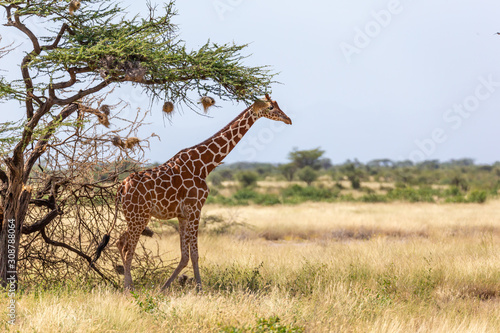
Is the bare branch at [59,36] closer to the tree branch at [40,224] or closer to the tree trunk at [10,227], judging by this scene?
the tree trunk at [10,227]

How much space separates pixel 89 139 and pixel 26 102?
3.38 feet

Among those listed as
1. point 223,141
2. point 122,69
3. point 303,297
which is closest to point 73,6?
point 122,69

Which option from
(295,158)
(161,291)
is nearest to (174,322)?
(161,291)

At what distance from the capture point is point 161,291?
309 inches

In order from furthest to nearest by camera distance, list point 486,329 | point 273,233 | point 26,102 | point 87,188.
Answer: point 273,233
point 87,188
point 26,102
point 486,329

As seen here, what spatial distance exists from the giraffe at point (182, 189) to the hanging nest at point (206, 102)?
19.6 inches

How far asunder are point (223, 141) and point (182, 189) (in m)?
0.97

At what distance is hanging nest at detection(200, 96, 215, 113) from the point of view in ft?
25.4

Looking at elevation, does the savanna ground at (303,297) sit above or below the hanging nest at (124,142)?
below

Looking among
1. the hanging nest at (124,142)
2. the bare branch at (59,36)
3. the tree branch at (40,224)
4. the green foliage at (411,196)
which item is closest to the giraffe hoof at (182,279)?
the hanging nest at (124,142)

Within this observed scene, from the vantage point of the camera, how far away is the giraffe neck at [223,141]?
7.98 metres

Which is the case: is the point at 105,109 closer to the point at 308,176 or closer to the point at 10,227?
the point at 10,227

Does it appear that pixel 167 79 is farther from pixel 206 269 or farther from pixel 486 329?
pixel 486 329

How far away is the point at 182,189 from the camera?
773 cm
